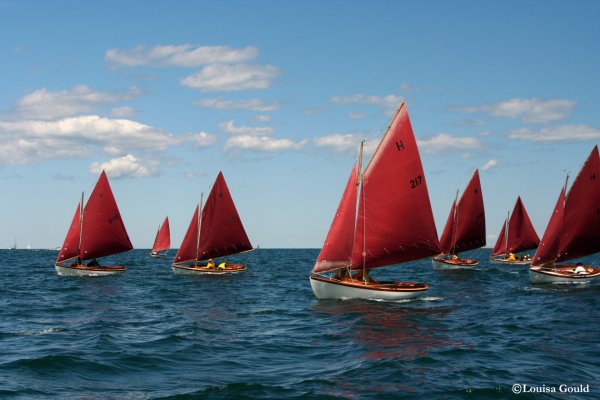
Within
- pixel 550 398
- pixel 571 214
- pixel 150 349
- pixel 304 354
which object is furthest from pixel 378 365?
pixel 571 214

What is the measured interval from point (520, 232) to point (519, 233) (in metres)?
0.19

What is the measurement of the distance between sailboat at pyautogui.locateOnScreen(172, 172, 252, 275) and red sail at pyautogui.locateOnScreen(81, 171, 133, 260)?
21.2 ft

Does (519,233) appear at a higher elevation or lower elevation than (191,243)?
higher

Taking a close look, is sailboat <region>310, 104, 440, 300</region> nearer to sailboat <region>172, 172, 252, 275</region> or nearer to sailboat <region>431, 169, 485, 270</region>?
sailboat <region>172, 172, 252, 275</region>

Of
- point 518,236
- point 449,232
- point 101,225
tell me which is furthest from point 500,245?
point 101,225

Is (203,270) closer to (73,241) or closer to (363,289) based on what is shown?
(73,241)

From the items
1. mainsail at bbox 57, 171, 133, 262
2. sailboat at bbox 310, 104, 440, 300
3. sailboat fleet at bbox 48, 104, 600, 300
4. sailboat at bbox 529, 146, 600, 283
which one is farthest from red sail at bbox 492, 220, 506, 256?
sailboat at bbox 310, 104, 440, 300

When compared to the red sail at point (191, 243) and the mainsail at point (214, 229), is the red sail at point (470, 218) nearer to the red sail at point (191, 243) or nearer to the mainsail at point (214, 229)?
the mainsail at point (214, 229)

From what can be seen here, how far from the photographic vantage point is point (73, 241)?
6169 centimetres

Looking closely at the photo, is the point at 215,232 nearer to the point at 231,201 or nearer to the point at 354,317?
the point at 231,201

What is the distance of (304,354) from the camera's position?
22625mm

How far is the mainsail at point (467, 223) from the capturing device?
7262 cm

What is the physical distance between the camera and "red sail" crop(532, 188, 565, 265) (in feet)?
160

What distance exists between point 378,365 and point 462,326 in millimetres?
9535
